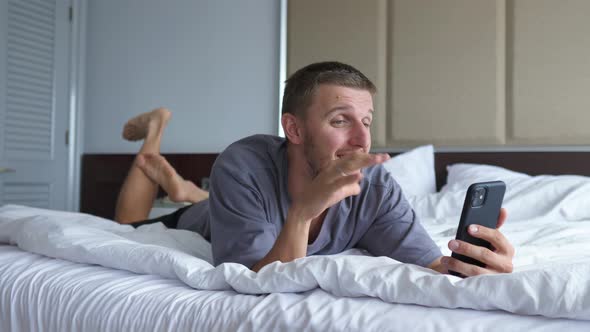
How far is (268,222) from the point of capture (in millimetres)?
1274

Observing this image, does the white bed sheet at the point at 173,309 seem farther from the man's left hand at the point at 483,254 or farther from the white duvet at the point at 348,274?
the man's left hand at the point at 483,254

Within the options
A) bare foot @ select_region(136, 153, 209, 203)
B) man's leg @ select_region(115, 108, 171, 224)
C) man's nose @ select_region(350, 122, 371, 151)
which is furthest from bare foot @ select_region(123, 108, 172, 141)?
man's nose @ select_region(350, 122, 371, 151)

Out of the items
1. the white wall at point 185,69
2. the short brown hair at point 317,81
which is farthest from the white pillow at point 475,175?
the short brown hair at point 317,81

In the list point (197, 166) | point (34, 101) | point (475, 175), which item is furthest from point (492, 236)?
point (34, 101)

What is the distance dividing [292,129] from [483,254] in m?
0.56

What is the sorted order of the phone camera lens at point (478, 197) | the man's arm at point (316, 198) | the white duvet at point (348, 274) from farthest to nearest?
1. the man's arm at point (316, 198)
2. the phone camera lens at point (478, 197)
3. the white duvet at point (348, 274)

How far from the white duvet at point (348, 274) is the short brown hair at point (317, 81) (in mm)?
372

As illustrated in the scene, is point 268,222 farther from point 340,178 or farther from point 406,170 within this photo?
point 406,170

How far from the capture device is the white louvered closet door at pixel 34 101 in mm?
3541

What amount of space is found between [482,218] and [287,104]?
592 mm

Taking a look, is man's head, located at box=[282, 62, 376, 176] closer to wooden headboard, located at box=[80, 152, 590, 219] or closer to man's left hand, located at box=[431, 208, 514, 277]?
man's left hand, located at box=[431, 208, 514, 277]

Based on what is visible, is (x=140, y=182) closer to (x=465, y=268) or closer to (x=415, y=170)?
(x=415, y=170)

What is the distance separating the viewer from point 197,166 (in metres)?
3.49

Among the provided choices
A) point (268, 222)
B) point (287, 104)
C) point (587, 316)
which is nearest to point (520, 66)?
point (287, 104)
